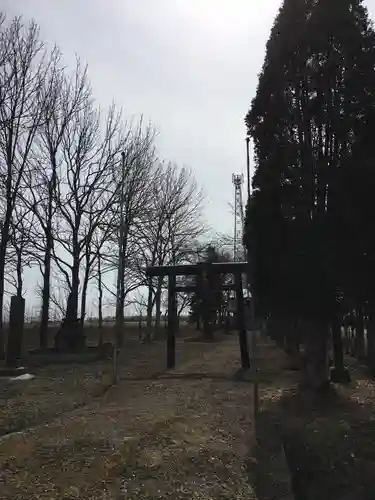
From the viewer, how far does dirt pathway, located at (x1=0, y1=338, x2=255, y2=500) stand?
5762 mm

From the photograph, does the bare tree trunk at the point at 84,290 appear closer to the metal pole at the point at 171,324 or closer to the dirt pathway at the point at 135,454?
the metal pole at the point at 171,324

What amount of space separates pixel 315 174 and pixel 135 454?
709 centimetres

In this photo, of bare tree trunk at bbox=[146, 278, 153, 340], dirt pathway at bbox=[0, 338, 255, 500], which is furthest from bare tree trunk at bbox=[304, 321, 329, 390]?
bare tree trunk at bbox=[146, 278, 153, 340]

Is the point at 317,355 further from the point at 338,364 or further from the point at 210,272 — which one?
the point at 210,272

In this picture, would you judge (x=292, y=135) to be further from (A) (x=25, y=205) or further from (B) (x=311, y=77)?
(A) (x=25, y=205)

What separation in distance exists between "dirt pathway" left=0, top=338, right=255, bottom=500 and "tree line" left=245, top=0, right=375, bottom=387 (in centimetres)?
241

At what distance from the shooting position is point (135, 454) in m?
6.93

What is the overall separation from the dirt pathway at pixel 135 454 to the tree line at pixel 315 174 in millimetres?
2411

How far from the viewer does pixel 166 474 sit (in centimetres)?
627

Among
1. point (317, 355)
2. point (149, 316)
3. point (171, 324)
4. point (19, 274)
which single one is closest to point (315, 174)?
point (317, 355)

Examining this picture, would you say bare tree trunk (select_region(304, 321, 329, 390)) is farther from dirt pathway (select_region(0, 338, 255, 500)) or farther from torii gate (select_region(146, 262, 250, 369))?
torii gate (select_region(146, 262, 250, 369))

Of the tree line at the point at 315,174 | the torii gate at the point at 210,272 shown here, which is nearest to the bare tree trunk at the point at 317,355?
the tree line at the point at 315,174

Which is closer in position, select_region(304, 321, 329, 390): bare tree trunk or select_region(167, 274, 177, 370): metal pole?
select_region(304, 321, 329, 390): bare tree trunk

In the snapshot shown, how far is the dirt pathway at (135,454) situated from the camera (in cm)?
576
